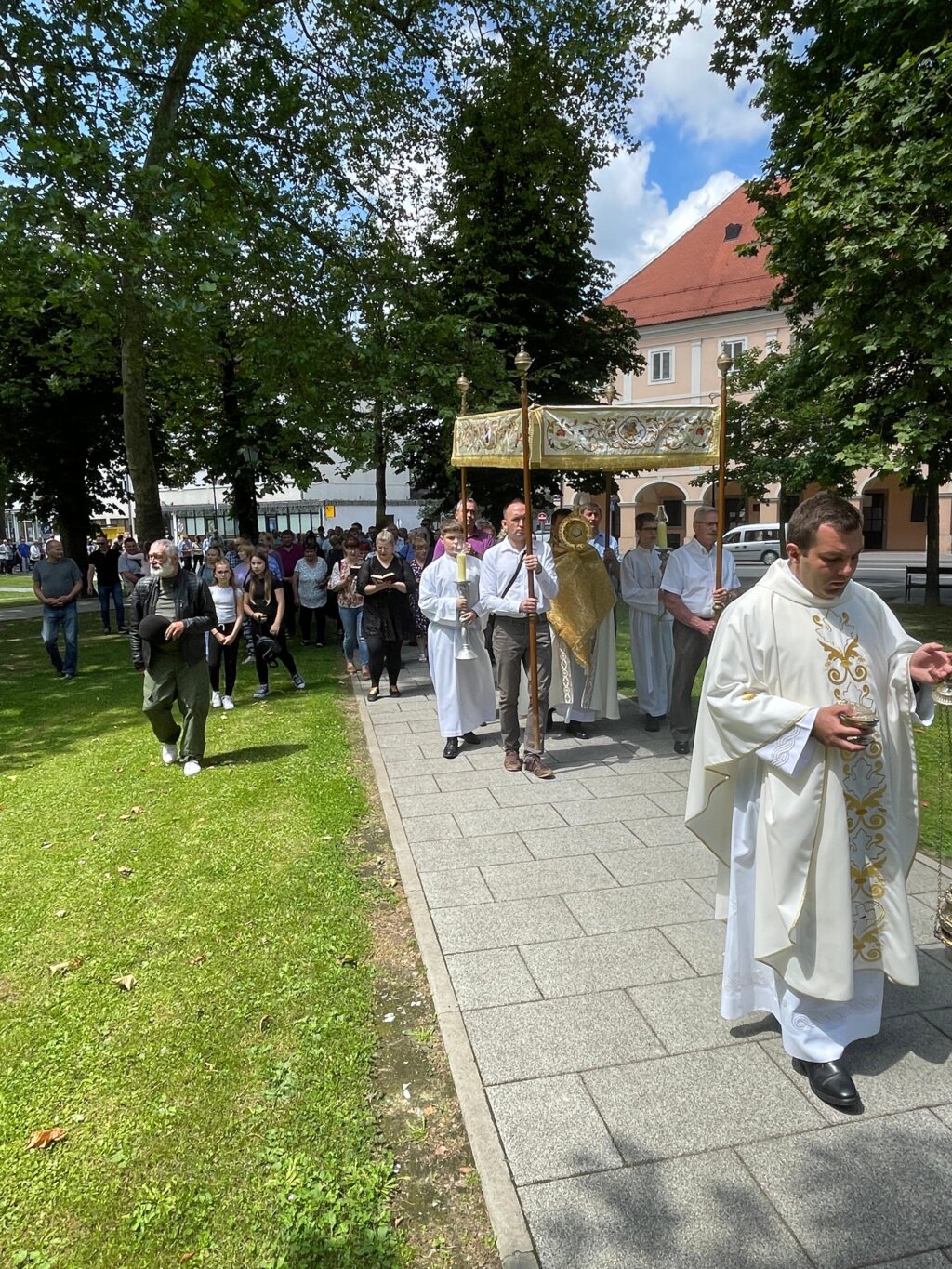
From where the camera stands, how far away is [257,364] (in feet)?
46.3

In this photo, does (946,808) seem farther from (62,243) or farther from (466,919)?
(62,243)

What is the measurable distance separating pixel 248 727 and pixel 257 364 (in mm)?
7757

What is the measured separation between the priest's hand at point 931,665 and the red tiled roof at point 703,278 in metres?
42.8

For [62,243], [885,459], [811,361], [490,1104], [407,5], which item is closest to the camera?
[490,1104]

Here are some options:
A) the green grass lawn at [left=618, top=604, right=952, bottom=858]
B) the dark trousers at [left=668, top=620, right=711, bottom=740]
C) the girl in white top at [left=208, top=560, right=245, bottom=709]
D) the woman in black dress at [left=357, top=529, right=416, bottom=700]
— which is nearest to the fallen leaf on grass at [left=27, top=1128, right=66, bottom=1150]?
the green grass lawn at [left=618, top=604, right=952, bottom=858]

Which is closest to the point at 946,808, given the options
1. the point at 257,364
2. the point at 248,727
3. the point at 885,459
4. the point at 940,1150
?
Answer: the point at 940,1150

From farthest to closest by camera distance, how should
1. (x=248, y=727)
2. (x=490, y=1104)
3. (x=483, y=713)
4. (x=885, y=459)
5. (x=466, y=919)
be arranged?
(x=885, y=459) → (x=248, y=727) → (x=483, y=713) → (x=466, y=919) → (x=490, y=1104)

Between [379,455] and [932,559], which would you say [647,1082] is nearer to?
[932,559]

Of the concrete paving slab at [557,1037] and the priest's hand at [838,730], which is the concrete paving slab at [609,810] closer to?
the concrete paving slab at [557,1037]

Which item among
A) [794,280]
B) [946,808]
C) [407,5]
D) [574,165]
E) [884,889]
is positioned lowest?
[946,808]

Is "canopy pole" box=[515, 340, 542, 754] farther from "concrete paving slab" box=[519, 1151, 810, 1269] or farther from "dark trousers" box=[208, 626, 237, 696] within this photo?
Result: "concrete paving slab" box=[519, 1151, 810, 1269]

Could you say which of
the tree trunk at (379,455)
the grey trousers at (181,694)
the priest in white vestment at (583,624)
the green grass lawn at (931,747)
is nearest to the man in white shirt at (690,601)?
the priest in white vestment at (583,624)

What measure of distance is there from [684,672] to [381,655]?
383cm

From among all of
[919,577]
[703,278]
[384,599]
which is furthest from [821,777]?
[703,278]
